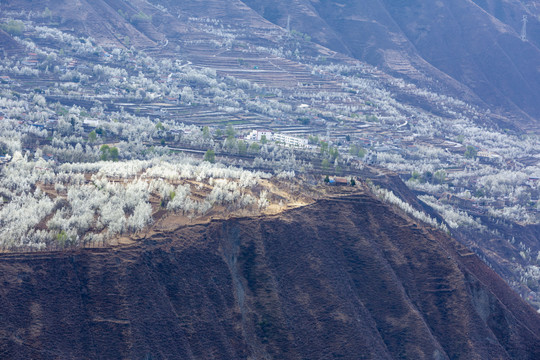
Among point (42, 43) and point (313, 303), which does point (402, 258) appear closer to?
point (313, 303)

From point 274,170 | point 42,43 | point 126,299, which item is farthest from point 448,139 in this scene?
point 126,299

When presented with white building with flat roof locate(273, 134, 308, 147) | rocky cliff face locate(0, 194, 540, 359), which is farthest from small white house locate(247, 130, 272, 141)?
rocky cliff face locate(0, 194, 540, 359)

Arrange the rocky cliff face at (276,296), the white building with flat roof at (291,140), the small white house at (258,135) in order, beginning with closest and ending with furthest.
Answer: the rocky cliff face at (276,296), the white building with flat roof at (291,140), the small white house at (258,135)

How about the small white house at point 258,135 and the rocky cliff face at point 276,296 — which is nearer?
the rocky cliff face at point 276,296

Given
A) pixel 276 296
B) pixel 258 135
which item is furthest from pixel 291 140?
pixel 276 296

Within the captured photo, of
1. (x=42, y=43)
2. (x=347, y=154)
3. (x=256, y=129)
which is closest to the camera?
(x=347, y=154)

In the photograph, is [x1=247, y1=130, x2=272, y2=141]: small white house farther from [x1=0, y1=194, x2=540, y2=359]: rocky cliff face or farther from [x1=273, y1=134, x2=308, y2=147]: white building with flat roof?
[x1=0, y1=194, x2=540, y2=359]: rocky cliff face

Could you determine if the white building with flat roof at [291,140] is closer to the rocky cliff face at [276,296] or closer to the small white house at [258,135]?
the small white house at [258,135]

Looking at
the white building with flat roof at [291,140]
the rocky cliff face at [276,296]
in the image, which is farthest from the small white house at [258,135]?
the rocky cliff face at [276,296]
